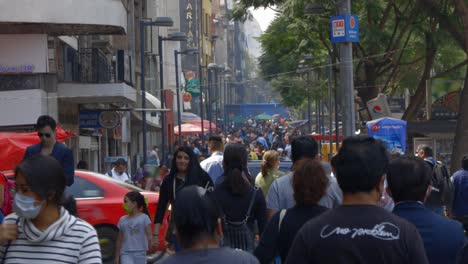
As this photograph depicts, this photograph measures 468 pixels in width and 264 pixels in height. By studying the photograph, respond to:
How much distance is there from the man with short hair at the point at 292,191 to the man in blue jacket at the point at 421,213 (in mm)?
1944

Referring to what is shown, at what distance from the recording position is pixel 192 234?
4.66 meters

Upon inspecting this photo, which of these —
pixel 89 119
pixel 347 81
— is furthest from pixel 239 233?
pixel 89 119

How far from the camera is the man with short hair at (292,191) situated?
826cm

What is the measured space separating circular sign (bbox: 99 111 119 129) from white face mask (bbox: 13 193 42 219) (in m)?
26.2

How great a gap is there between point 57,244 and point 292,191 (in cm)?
380

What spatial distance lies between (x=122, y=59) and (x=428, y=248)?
30026 millimetres

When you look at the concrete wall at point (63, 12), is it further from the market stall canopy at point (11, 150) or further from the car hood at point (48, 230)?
the car hood at point (48, 230)

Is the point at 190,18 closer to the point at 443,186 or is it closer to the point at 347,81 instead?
the point at 347,81

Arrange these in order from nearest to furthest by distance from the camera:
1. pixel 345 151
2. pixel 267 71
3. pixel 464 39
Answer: pixel 345 151 → pixel 464 39 → pixel 267 71

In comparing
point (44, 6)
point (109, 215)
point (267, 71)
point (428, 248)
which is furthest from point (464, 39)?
point (267, 71)

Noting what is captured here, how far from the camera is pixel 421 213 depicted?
571 cm

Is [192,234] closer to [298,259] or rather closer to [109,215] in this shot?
[298,259]

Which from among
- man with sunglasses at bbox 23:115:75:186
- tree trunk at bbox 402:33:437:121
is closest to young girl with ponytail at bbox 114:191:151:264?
man with sunglasses at bbox 23:115:75:186

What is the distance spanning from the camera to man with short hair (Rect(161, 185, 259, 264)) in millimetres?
4652
